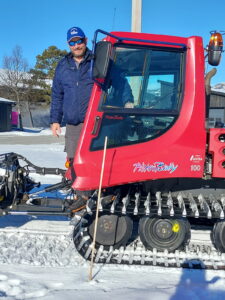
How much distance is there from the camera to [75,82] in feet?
13.7

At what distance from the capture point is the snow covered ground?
10.2 ft

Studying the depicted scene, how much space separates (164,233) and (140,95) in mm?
1591

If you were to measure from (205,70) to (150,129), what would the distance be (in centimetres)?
100

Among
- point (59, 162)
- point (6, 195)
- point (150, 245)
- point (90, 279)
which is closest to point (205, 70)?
point (150, 245)

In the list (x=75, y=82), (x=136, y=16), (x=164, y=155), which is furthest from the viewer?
(x=136, y=16)

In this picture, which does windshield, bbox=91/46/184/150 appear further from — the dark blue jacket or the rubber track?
the rubber track

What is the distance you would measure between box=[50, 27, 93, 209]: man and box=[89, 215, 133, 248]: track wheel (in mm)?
350

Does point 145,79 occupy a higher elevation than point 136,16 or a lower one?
lower

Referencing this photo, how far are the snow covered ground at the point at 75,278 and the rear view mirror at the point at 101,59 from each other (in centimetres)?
203

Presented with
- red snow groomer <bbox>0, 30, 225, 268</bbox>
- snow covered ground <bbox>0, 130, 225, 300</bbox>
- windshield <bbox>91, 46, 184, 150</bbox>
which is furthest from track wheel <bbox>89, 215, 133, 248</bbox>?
windshield <bbox>91, 46, 184, 150</bbox>

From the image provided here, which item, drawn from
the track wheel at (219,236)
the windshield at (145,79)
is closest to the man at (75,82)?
the windshield at (145,79)

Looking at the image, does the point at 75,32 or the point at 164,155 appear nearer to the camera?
the point at 164,155

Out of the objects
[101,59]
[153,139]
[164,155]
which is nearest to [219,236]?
[164,155]

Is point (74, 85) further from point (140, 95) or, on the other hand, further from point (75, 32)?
point (140, 95)
